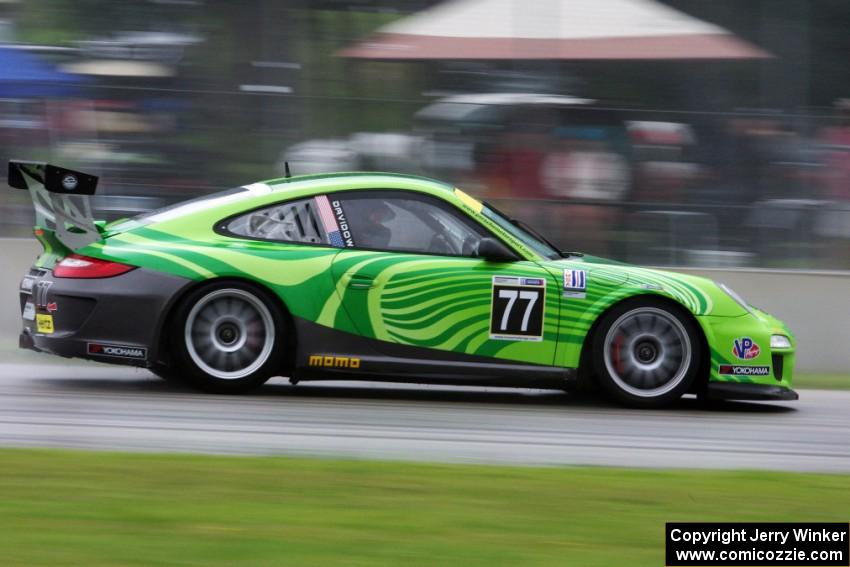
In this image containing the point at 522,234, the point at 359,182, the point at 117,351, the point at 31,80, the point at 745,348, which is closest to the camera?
the point at 117,351

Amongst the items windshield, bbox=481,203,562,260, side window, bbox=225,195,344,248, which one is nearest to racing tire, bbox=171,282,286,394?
side window, bbox=225,195,344,248

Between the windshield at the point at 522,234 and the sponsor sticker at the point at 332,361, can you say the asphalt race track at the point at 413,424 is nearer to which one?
the sponsor sticker at the point at 332,361

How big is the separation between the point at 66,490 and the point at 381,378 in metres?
2.98

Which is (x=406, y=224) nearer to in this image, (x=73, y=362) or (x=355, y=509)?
(x=73, y=362)

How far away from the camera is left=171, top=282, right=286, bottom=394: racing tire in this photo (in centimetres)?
727

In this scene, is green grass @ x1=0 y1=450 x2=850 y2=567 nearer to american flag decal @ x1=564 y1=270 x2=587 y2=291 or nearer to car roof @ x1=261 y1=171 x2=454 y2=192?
american flag decal @ x1=564 y1=270 x2=587 y2=291

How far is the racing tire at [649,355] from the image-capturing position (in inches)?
294

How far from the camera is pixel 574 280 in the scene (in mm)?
7402

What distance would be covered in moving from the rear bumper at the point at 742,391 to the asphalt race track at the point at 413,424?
0.12m

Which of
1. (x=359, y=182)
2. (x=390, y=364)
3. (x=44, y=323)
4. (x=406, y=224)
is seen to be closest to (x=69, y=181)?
(x=44, y=323)

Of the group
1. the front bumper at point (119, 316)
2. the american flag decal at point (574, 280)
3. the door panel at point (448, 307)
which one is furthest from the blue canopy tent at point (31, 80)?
the american flag decal at point (574, 280)

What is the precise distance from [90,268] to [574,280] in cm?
272

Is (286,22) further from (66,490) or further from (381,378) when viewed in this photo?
(66,490)

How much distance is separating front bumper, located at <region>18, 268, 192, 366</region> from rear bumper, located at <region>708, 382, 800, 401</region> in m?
3.06
